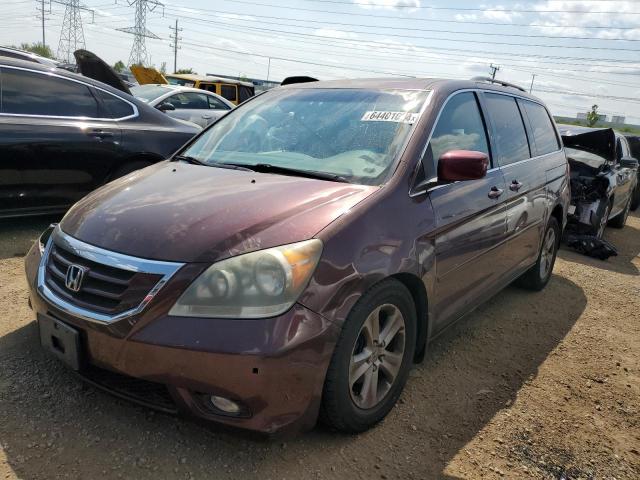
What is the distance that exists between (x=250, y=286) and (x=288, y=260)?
176 mm

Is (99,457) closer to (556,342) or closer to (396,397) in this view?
(396,397)

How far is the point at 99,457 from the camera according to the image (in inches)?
84.7

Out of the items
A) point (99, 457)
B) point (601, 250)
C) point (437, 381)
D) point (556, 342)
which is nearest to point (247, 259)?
point (99, 457)

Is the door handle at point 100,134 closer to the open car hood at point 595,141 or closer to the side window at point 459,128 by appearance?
the side window at point 459,128

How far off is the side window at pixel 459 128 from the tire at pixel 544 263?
1.60 m

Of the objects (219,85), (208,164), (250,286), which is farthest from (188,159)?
(219,85)

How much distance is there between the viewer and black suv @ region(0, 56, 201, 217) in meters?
4.53

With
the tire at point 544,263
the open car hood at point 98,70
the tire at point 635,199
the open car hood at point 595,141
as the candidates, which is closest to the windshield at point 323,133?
the tire at point 544,263

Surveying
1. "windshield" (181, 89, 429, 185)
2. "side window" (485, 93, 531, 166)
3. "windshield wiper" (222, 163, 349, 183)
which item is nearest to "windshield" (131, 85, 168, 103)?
"windshield" (181, 89, 429, 185)

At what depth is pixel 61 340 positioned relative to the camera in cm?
221

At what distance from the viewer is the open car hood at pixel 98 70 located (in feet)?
24.5

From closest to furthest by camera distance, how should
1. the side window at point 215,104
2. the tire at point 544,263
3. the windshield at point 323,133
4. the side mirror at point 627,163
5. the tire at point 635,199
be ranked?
the windshield at point 323,133 → the tire at point 544,263 → the side mirror at point 627,163 → the tire at point 635,199 → the side window at point 215,104

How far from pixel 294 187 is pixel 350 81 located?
1318mm

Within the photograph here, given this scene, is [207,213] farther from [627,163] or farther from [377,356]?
[627,163]
